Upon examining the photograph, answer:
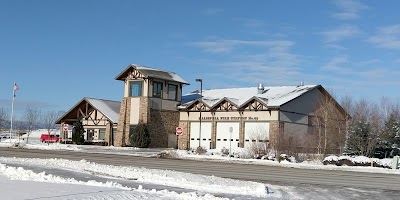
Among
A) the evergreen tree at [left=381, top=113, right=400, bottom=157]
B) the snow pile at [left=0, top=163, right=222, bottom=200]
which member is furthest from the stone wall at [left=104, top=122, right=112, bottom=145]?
the snow pile at [left=0, top=163, right=222, bottom=200]

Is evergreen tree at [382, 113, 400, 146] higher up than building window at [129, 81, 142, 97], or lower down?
lower down

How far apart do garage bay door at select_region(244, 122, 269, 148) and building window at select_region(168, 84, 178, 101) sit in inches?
441

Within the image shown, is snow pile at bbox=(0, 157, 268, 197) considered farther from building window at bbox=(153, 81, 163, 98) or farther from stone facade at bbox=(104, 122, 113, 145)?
stone facade at bbox=(104, 122, 113, 145)

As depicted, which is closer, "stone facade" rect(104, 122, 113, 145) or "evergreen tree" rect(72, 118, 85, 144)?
"stone facade" rect(104, 122, 113, 145)

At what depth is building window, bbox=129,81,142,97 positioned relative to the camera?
57.0 m

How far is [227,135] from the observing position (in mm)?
53812

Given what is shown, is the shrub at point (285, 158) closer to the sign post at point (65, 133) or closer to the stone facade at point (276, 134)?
the stone facade at point (276, 134)

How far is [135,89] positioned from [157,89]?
260 centimetres

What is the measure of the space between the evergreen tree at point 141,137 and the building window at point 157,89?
414cm

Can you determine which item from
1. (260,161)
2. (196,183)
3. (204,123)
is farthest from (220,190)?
(204,123)

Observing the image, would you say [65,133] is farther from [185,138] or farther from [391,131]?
[391,131]

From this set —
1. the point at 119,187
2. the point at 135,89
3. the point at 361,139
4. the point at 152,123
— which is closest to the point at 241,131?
the point at 152,123

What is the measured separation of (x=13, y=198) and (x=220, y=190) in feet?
21.3

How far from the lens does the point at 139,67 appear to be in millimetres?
57344
